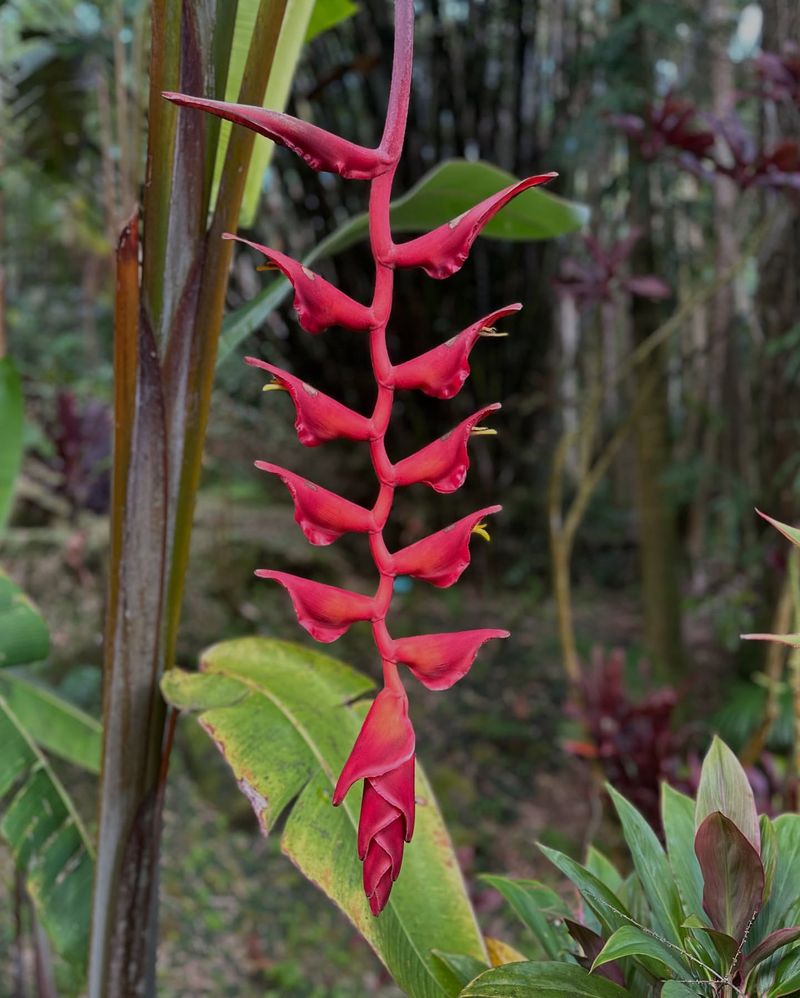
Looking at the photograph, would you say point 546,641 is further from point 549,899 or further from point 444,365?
point 444,365

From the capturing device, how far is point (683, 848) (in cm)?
50

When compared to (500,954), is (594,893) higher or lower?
higher

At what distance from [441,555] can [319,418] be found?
8 cm

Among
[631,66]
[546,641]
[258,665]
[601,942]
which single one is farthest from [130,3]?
[546,641]

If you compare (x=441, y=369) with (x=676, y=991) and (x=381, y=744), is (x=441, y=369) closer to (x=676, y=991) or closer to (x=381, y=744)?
(x=381, y=744)

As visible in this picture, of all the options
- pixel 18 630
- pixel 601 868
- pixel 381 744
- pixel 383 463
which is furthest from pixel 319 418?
pixel 18 630

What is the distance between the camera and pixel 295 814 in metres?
0.54

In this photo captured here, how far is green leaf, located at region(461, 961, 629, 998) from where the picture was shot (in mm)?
401

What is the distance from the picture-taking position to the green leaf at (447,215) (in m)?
0.69

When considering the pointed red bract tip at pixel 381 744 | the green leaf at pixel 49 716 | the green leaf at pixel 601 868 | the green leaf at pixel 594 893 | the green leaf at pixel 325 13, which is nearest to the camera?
the pointed red bract tip at pixel 381 744

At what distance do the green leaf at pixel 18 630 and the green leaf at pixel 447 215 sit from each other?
1.34 ft

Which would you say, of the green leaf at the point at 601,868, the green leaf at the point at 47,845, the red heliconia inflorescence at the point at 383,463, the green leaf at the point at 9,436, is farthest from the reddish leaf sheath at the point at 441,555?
the green leaf at the point at 9,436

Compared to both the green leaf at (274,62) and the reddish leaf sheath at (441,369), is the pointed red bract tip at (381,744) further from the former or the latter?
the green leaf at (274,62)

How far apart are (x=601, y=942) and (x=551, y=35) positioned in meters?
3.29
